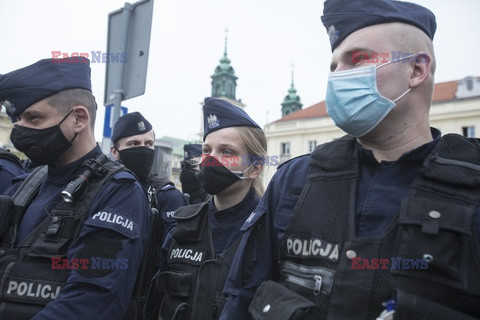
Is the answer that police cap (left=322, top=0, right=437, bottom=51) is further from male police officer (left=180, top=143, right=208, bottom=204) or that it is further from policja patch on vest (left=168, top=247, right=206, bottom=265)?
male police officer (left=180, top=143, right=208, bottom=204)

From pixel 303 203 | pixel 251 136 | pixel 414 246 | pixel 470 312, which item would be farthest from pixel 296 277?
pixel 251 136

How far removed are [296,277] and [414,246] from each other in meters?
0.45

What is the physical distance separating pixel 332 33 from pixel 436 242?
0.99 m

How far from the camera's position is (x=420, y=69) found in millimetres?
1624

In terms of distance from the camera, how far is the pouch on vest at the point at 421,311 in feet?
3.86

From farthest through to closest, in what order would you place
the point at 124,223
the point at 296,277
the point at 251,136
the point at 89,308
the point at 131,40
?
the point at 131,40 < the point at 251,136 < the point at 124,223 < the point at 89,308 < the point at 296,277

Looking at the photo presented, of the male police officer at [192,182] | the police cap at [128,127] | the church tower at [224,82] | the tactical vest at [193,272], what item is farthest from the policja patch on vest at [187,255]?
the church tower at [224,82]

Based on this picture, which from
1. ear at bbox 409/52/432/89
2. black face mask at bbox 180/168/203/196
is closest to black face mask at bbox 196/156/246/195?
ear at bbox 409/52/432/89

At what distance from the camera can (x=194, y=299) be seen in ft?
7.98

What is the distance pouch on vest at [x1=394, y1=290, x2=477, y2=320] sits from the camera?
46.3 inches

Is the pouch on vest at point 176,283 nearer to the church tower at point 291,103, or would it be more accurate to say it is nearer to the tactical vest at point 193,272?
the tactical vest at point 193,272

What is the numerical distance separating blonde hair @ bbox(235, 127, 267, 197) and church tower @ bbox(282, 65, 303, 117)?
60.5m

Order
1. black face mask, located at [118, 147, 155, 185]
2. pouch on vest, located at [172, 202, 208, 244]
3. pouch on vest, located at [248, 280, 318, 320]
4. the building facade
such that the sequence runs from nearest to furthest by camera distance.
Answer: pouch on vest, located at [248, 280, 318, 320] → pouch on vest, located at [172, 202, 208, 244] → black face mask, located at [118, 147, 155, 185] → the building facade

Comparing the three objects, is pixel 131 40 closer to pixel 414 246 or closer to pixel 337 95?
A: pixel 337 95
